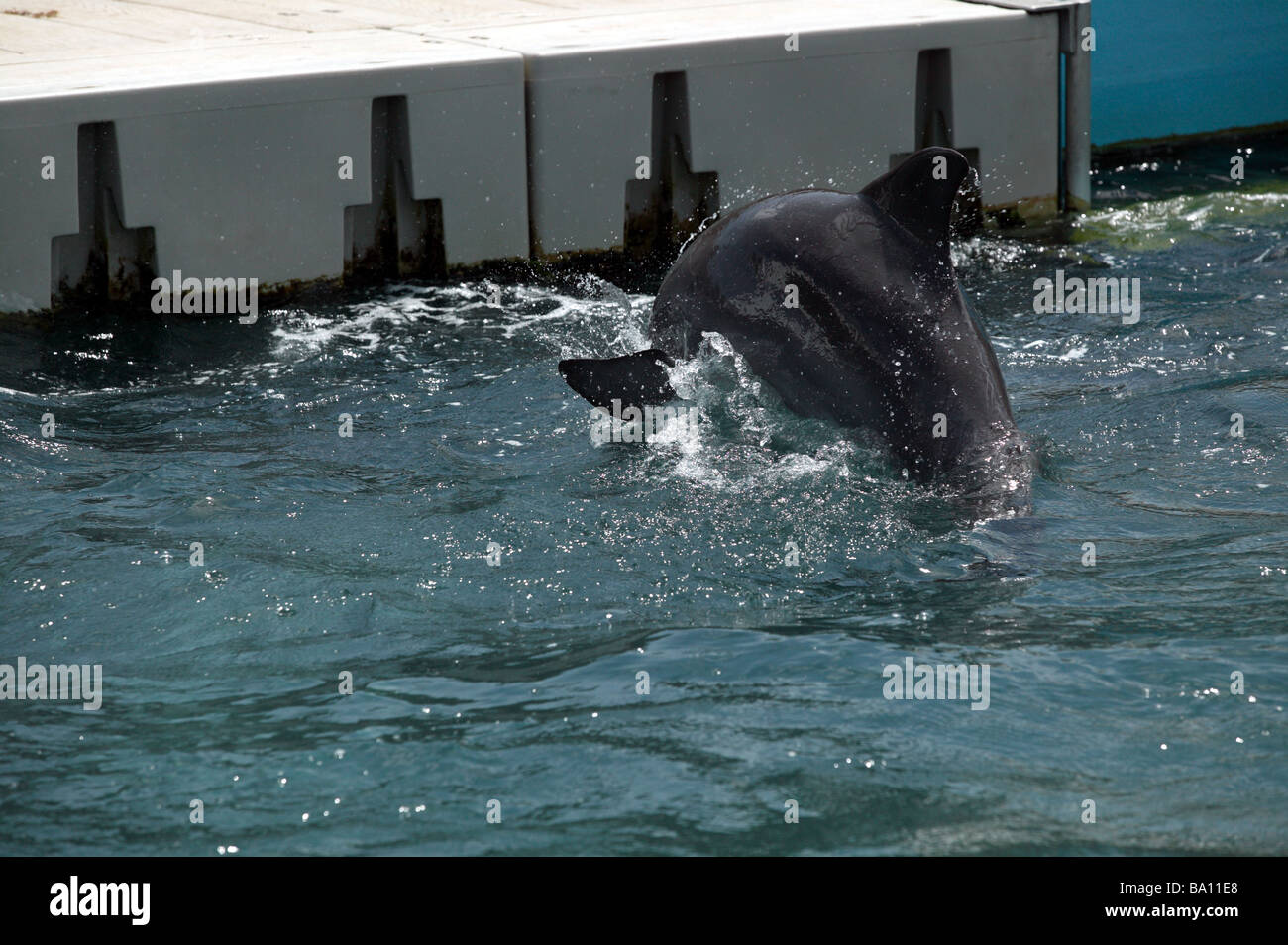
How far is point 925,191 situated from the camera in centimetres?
541

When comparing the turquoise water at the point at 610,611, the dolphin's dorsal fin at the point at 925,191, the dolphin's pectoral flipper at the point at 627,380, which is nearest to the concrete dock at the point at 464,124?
the turquoise water at the point at 610,611

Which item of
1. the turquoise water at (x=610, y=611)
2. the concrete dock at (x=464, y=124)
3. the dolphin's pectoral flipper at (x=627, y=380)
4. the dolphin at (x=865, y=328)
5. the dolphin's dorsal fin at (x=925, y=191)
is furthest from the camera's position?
the concrete dock at (x=464, y=124)

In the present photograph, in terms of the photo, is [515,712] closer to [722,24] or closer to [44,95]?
[44,95]

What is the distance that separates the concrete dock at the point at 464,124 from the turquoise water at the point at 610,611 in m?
0.77

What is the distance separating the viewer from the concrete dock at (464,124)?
7633 millimetres

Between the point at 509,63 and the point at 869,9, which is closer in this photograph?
the point at 509,63

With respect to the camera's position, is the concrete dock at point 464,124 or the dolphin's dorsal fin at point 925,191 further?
the concrete dock at point 464,124

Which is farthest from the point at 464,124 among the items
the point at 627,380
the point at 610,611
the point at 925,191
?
the point at 610,611

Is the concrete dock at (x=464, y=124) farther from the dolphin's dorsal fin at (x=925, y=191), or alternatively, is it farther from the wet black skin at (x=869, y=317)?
the dolphin's dorsal fin at (x=925, y=191)

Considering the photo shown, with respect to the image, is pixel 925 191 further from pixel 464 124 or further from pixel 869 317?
pixel 464 124

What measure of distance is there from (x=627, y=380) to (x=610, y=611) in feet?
4.97
